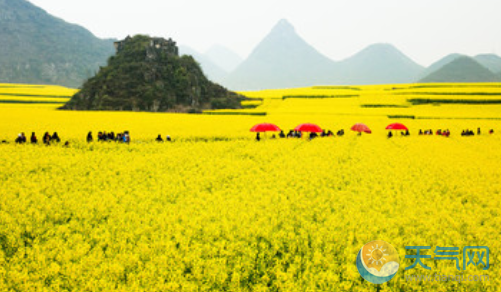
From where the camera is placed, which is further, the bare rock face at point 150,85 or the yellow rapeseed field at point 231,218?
the bare rock face at point 150,85

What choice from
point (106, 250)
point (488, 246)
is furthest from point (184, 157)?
point (488, 246)

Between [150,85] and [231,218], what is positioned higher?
[150,85]

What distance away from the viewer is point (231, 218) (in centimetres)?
993

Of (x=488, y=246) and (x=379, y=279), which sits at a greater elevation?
(x=488, y=246)

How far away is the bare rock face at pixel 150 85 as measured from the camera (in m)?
85.0

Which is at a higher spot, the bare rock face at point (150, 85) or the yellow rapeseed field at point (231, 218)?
the bare rock face at point (150, 85)

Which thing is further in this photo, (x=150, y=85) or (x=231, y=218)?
(x=150, y=85)

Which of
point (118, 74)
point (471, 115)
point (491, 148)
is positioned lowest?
point (491, 148)

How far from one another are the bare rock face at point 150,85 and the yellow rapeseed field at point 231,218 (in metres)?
67.3

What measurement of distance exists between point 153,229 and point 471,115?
63183 millimetres

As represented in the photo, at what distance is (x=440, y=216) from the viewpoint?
10.5m

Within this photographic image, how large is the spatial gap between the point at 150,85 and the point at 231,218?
8865 centimetres

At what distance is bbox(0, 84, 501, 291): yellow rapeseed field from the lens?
22.8 ft

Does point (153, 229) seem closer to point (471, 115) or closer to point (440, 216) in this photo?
point (440, 216)
